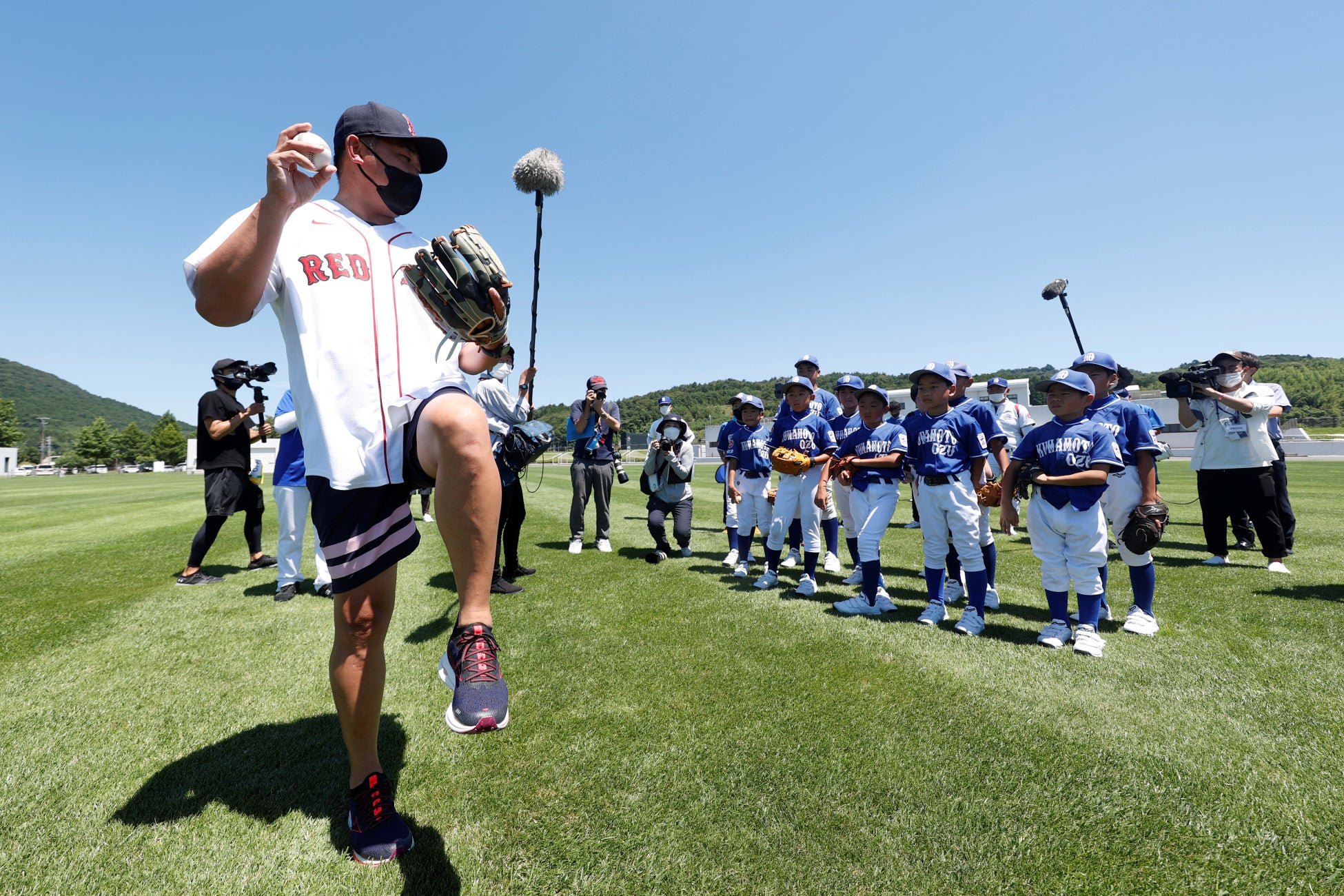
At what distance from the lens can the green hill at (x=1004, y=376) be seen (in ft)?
259

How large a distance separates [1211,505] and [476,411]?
30.4 feet

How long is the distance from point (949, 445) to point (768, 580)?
2.29 metres

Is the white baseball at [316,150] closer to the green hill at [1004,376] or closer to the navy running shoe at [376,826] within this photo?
the navy running shoe at [376,826]

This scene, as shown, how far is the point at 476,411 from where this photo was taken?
1860mm

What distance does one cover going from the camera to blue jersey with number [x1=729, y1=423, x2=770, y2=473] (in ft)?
23.9

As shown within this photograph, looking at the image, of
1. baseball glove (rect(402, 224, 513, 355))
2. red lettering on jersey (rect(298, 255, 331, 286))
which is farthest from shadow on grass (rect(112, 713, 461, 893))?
red lettering on jersey (rect(298, 255, 331, 286))

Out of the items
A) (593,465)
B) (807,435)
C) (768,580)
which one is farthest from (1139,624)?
(593,465)

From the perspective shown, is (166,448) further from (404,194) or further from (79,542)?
(404,194)

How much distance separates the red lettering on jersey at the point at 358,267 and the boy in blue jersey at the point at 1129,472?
494cm

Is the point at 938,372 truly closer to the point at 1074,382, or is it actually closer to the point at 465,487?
the point at 1074,382

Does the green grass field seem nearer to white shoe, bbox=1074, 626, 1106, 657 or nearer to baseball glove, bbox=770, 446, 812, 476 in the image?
white shoe, bbox=1074, 626, 1106, 657

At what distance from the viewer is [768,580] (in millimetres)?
6293

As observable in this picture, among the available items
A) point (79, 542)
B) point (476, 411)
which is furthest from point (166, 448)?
point (476, 411)

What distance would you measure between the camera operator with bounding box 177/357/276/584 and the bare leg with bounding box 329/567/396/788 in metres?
5.33
